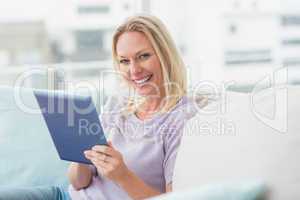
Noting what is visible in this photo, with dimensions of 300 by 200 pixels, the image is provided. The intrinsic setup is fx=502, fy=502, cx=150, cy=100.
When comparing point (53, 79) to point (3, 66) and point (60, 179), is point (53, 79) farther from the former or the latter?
point (3, 66)

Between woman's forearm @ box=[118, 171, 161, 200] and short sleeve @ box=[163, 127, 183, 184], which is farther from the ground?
short sleeve @ box=[163, 127, 183, 184]

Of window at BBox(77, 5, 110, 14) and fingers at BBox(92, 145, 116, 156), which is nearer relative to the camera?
fingers at BBox(92, 145, 116, 156)

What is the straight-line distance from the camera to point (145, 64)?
1.70 meters

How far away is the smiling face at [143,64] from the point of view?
169 centimetres

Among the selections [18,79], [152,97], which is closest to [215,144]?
[152,97]

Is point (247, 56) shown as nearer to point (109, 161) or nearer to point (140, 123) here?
point (140, 123)

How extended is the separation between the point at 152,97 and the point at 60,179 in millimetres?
484

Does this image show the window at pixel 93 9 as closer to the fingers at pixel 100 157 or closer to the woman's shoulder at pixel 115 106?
the woman's shoulder at pixel 115 106

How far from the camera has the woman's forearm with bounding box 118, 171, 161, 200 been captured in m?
1.49

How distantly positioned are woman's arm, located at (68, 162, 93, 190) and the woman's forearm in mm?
199

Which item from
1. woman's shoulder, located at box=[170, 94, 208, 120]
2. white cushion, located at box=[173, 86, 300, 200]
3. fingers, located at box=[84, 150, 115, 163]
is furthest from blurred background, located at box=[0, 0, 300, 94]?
white cushion, located at box=[173, 86, 300, 200]

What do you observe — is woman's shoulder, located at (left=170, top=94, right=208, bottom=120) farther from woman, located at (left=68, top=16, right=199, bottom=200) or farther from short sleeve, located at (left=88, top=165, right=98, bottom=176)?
short sleeve, located at (left=88, top=165, right=98, bottom=176)

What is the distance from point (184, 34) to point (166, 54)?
3024mm

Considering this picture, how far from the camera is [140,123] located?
1656 millimetres
